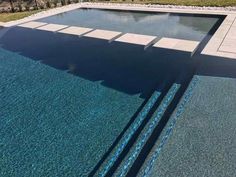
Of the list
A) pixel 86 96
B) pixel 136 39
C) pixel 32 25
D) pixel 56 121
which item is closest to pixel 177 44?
pixel 136 39

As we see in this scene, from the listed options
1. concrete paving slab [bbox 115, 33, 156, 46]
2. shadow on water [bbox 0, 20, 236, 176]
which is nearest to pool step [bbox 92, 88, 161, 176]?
shadow on water [bbox 0, 20, 236, 176]

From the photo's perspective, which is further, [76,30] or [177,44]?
[76,30]

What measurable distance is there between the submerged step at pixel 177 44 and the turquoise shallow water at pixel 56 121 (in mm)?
4213

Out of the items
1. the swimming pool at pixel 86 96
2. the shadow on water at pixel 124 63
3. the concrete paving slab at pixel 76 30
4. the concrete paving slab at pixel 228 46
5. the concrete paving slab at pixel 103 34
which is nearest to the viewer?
the swimming pool at pixel 86 96

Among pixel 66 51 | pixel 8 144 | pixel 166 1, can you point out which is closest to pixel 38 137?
pixel 8 144

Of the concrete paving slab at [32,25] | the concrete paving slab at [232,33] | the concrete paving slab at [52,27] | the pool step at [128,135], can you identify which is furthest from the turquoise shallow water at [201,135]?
the concrete paving slab at [32,25]

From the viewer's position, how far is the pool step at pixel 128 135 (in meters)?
6.03

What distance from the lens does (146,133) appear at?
6.98 metres

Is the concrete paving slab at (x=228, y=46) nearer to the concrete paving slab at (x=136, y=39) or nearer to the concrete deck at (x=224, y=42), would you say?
the concrete deck at (x=224, y=42)

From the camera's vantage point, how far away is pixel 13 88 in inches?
396

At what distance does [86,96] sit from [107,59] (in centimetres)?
313

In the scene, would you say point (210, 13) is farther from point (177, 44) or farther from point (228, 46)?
point (228, 46)

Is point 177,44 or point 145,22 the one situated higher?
point 145,22

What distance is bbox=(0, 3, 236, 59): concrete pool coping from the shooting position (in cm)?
1080
